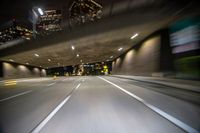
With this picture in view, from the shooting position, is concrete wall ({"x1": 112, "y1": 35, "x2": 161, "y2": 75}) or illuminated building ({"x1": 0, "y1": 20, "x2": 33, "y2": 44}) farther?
illuminated building ({"x1": 0, "y1": 20, "x2": 33, "y2": 44})

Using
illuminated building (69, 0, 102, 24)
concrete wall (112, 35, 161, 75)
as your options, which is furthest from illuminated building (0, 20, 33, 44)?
concrete wall (112, 35, 161, 75)

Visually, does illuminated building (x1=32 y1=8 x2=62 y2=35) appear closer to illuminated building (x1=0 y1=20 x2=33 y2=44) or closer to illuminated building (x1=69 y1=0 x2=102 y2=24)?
illuminated building (x1=69 y1=0 x2=102 y2=24)

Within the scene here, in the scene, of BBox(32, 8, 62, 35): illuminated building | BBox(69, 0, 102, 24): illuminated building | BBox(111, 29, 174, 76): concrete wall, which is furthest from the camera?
BBox(32, 8, 62, 35): illuminated building

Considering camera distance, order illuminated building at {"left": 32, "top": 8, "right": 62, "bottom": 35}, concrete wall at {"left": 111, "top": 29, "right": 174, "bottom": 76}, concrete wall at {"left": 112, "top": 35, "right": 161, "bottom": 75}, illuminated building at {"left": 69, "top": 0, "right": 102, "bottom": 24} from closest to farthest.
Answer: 1. illuminated building at {"left": 69, "top": 0, "right": 102, "bottom": 24}
2. concrete wall at {"left": 111, "top": 29, "right": 174, "bottom": 76}
3. illuminated building at {"left": 32, "top": 8, "right": 62, "bottom": 35}
4. concrete wall at {"left": 112, "top": 35, "right": 161, "bottom": 75}

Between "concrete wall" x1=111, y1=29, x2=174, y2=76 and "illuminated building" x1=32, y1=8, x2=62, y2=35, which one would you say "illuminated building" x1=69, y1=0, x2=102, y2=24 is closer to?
"illuminated building" x1=32, y1=8, x2=62, y2=35

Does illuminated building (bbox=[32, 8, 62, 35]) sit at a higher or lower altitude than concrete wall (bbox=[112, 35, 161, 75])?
higher

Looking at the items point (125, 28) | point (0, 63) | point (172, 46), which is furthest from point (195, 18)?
point (0, 63)

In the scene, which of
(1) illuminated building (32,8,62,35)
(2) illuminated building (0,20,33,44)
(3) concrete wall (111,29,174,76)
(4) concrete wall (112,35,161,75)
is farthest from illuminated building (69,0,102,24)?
(2) illuminated building (0,20,33,44)

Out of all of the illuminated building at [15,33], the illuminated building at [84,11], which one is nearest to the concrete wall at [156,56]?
the illuminated building at [84,11]

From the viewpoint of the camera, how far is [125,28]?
25.4 m

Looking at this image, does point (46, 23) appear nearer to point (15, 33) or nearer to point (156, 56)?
point (15, 33)

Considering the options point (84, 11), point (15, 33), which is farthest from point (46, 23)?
point (15, 33)

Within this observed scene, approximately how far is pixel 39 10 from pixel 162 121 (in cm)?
1777

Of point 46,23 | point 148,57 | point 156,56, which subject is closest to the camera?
point 156,56
